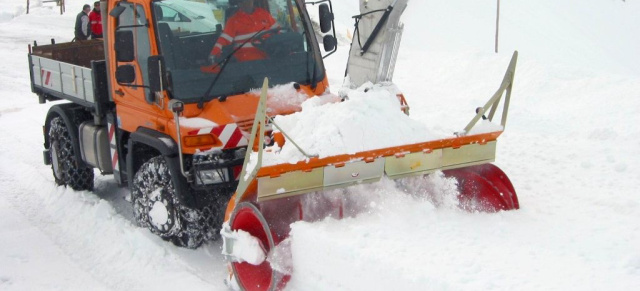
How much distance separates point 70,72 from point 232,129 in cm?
272

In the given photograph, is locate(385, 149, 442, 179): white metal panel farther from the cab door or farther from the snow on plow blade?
the cab door

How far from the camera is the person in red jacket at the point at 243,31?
594cm

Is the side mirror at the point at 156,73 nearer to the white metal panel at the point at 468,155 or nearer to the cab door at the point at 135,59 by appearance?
the cab door at the point at 135,59

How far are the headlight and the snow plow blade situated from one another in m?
0.54

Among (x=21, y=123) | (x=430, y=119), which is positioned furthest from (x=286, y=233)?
(x=21, y=123)

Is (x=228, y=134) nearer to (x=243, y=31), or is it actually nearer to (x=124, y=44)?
(x=243, y=31)

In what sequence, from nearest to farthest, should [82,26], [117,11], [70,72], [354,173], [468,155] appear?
1. [354,173]
2. [468,155]
3. [117,11]
4. [70,72]
5. [82,26]

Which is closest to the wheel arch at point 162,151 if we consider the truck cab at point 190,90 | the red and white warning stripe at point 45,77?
the truck cab at point 190,90

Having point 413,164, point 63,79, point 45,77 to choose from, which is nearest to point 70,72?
point 63,79

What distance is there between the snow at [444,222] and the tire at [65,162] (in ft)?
0.45

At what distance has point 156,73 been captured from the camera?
18.4 ft

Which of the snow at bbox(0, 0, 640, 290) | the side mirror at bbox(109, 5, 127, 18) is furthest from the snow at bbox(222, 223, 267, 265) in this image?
the side mirror at bbox(109, 5, 127, 18)

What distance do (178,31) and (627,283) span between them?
3688mm

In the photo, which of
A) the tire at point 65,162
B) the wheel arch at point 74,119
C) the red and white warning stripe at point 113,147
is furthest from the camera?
the tire at point 65,162
